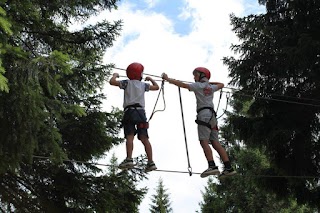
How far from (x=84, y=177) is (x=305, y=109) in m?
5.86

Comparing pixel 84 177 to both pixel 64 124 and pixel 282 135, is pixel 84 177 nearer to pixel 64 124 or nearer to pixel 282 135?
pixel 64 124

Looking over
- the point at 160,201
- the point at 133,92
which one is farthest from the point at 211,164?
the point at 160,201

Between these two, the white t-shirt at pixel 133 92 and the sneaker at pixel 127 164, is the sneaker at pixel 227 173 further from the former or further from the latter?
the white t-shirt at pixel 133 92

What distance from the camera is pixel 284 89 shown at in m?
12.8

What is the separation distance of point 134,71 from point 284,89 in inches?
247

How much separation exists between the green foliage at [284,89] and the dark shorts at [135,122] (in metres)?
5.31

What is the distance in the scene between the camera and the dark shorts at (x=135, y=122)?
7410mm

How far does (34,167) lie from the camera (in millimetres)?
11352

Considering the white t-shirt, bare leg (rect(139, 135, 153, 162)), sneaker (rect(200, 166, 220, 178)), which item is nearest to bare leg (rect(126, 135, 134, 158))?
bare leg (rect(139, 135, 153, 162))

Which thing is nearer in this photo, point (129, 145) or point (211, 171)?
point (129, 145)

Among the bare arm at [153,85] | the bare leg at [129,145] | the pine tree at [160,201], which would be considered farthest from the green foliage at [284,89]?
the pine tree at [160,201]

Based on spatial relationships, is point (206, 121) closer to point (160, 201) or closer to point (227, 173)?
point (227, 173)

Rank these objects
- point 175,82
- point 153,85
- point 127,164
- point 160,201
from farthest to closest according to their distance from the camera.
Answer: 1. point 160,201
2. point 175,82
3. point 153,85
4. point 127,164

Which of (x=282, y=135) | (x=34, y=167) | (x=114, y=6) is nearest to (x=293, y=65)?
(x=282, y=135)
